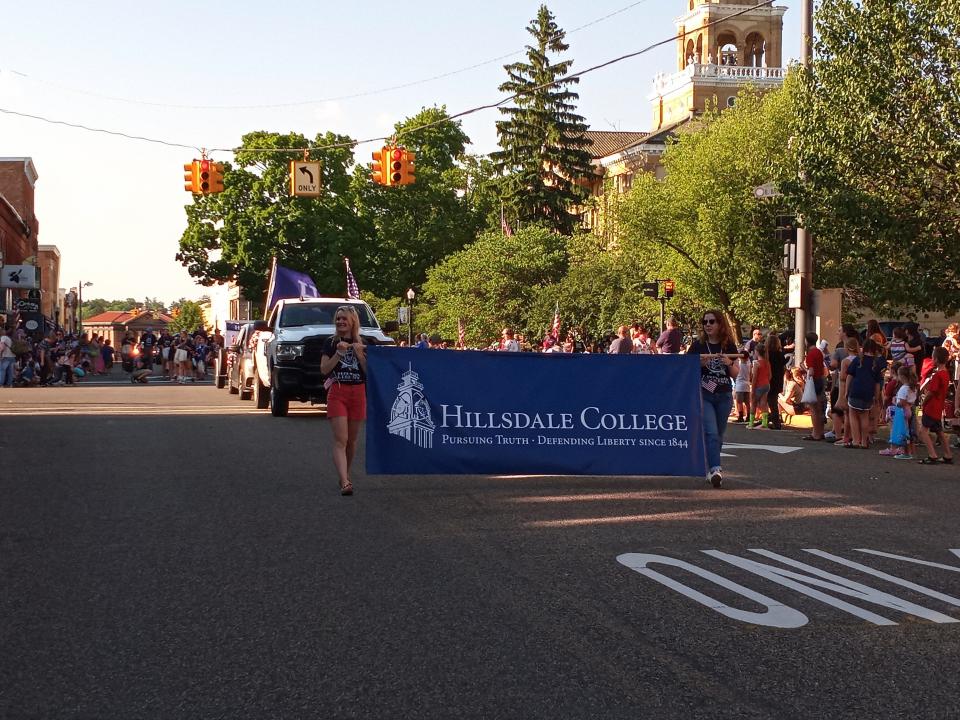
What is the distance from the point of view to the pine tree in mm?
76812

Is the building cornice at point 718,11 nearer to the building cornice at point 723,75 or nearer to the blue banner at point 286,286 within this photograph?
the building cornice at point 723,75

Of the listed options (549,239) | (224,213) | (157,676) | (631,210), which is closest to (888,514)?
(157,676)

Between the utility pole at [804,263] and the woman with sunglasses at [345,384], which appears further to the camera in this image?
the utility pole at [804,263]

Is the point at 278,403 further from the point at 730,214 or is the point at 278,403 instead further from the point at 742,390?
the point at 730,214

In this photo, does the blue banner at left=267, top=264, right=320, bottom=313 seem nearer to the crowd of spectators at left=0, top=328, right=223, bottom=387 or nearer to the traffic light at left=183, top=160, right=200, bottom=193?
the traffic light at left=183, top=160, right=200, bottom=193

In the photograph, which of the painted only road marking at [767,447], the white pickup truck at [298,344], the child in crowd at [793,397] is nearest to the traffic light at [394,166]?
the white pickup truck at [298,344]

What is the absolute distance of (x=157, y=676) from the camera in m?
5.74

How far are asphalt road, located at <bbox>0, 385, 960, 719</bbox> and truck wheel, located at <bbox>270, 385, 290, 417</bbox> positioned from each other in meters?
9.09

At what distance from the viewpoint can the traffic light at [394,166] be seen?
29844 mm

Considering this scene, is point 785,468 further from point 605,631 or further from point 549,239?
point 549,239

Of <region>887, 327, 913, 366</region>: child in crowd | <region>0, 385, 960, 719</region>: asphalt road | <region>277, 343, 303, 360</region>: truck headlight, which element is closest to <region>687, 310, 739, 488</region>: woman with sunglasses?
<region>0, 385, 960, 719</region>: asphalt road

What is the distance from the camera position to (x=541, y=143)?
3073 inches

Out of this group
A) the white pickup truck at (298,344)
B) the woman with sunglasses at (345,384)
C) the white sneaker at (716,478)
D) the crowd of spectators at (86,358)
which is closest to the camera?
the woman with sunglasses at (345,384)

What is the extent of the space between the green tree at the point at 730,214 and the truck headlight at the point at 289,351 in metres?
25.4
